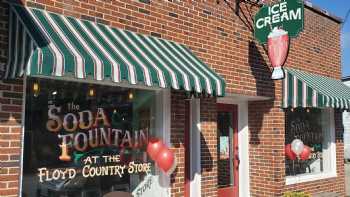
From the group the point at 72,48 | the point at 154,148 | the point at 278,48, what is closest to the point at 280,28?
the point at 278,48

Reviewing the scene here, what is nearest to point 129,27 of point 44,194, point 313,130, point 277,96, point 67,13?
point 67,13

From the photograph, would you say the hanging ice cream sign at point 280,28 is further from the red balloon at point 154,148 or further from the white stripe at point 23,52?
the white stripe at point 23,52

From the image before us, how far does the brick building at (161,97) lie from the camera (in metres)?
5.46

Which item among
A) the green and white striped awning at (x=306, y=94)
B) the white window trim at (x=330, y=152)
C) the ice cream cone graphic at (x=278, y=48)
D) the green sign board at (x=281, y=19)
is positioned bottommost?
the white window trim at (x=330, y=152)

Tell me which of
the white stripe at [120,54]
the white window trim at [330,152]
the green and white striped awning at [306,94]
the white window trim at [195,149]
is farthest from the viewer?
the white window trim at [330,152]

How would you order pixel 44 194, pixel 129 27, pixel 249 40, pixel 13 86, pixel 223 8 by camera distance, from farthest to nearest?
pixel 249 40 → pixel 223 8 → pixel 129 27 → pixel 44 194 → pixel 13 86

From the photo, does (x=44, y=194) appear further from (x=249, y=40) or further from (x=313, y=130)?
(x=313, y=130)

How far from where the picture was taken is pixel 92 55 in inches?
215

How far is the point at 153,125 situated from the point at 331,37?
687 cm

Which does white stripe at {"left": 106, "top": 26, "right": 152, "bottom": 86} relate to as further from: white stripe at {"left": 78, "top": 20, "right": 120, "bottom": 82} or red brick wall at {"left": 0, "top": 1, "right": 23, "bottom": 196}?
red brick wall at {"left": 0, "top": 1, "right": 23, "bottom": 196}

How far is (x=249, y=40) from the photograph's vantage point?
9.31 m

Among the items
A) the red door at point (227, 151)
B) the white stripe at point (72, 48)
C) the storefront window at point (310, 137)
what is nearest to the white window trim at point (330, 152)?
the storefront window at point (310, 137)

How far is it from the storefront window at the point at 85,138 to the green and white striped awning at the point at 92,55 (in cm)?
71

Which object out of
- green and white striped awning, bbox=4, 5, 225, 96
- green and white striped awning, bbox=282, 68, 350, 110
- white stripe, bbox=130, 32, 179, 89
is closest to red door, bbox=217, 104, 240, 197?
green and white striped awning, bbox=282, 68, 350, 110
